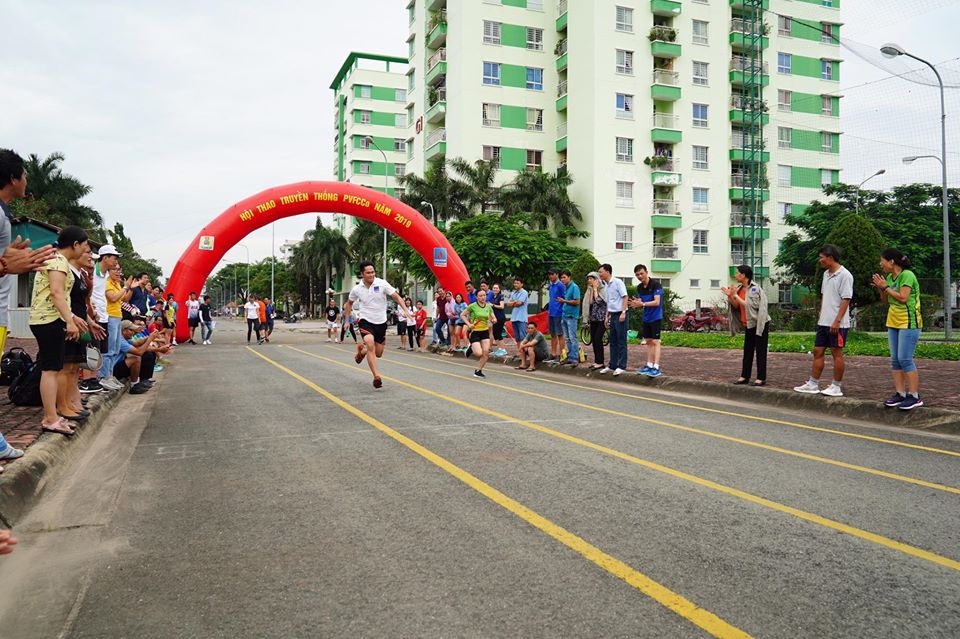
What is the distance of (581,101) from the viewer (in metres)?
50.0

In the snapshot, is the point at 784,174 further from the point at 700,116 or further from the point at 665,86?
the point at 665,86

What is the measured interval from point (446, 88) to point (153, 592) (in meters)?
54.6

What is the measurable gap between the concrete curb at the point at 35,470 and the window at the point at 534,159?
47862 millimetres

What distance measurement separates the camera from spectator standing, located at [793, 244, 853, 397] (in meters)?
9.64

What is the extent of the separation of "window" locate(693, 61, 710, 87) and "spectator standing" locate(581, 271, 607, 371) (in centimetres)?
4225

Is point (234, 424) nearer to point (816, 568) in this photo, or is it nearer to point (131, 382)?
point (131, 382)

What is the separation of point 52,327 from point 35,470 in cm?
178

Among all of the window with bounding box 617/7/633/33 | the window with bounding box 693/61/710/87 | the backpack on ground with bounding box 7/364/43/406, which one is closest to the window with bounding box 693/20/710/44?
the window with bounding box 693/61/710/87

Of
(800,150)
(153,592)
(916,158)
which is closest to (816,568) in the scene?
(153,592)

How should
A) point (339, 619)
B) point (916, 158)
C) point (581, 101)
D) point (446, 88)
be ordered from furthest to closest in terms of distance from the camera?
point (446, 88), point (581, 101), point (916, 158), point (339, 619)

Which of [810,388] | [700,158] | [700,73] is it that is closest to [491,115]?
[700,73]

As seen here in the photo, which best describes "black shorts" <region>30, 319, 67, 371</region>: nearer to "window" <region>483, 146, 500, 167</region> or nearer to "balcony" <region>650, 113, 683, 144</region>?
"window" <region>483, 146, 500, 167</region>

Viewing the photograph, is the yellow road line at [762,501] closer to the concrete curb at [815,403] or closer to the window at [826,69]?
the concrete curb at [815,403]

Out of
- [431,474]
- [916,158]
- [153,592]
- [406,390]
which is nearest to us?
[153,592]
